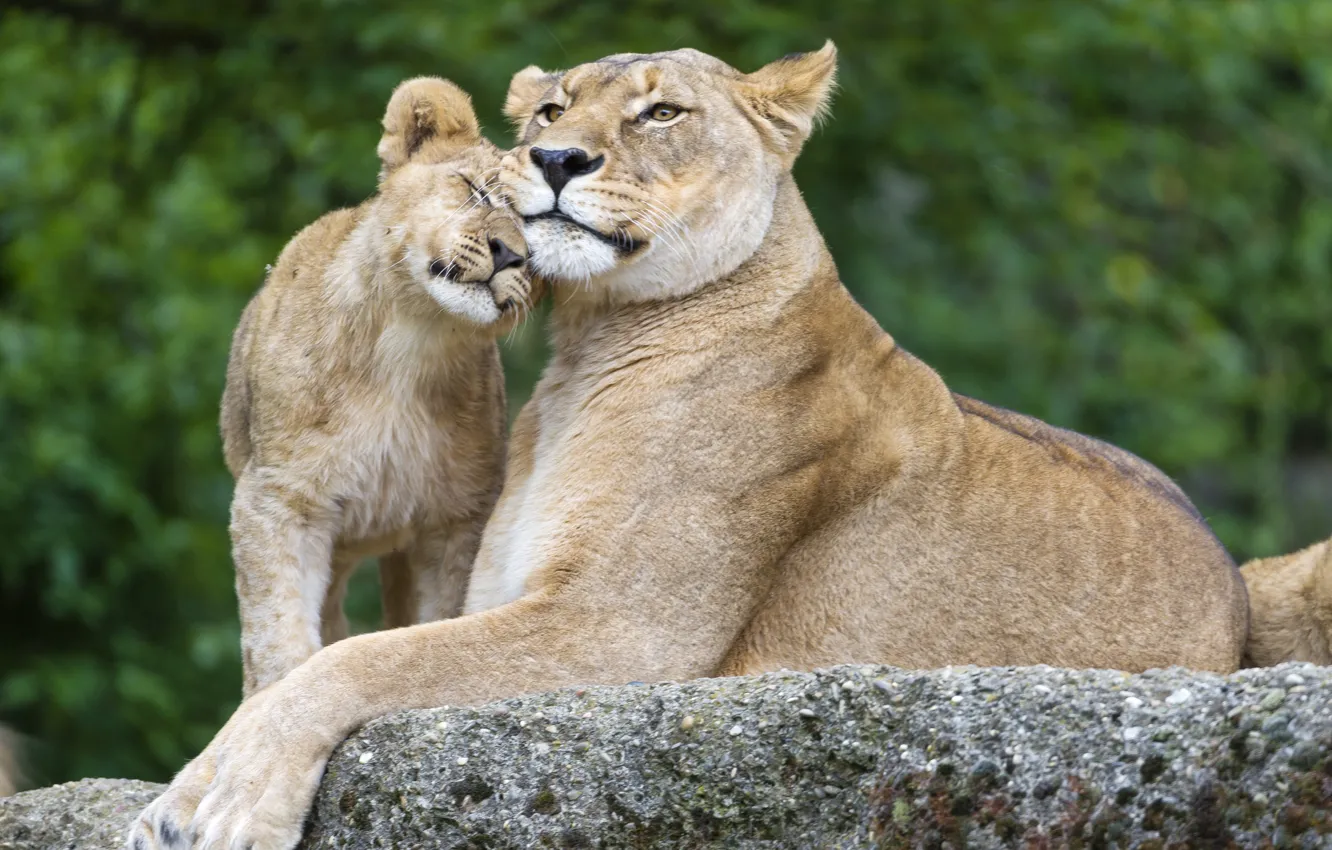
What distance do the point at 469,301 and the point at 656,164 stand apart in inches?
24.4

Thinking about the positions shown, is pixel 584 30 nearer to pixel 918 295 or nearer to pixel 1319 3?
pixel 918 295

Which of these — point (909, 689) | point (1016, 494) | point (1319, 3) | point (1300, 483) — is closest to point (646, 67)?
point (1016, 494)

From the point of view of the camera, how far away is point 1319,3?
12.8 m

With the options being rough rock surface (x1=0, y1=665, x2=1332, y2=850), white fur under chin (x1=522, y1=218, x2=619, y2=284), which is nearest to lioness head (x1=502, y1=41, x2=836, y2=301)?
white fur under chin (x1=522, y1=218, x2=619, y2=284)

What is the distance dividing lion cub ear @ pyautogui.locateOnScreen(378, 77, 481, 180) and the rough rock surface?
6.26 feet

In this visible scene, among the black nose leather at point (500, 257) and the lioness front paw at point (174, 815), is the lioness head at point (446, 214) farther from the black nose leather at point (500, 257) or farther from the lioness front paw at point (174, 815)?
the lioness front paw at point (174, 815)

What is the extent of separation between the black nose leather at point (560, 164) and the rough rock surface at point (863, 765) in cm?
136

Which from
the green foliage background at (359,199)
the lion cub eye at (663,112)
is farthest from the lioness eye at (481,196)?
the green foliage background at (359,199)

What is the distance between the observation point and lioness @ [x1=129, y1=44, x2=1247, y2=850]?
15.1 ft

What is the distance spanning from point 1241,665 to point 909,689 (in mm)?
1809

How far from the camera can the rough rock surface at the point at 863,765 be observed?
3.40 metres

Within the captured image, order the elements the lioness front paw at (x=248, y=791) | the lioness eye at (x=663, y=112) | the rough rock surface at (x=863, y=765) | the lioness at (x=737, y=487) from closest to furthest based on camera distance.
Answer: the rough rock surface at (x=863, y=765) < the lioness front paw at (x=248, y=791) < the lioness at (x=737, y=487) < the lioness eye at (x=663, y=112)

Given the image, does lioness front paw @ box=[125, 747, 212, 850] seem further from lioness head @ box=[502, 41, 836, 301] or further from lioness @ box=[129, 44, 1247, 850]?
lioness head @ box=[502, 41, 836, 301]

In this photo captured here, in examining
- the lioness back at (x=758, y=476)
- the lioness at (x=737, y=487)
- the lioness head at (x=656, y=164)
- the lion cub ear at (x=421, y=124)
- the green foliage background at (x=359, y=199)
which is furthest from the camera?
the green foliage background at (x=359, y=199)
